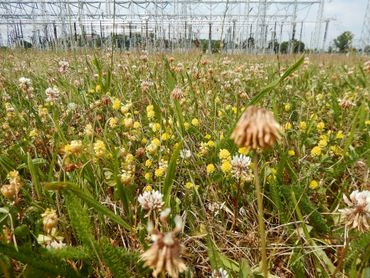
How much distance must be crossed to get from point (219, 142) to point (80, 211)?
20.9 inches

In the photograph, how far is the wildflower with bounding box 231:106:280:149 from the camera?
0.38 m

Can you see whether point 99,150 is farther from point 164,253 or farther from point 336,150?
point 336,150

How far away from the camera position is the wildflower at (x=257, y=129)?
376 mm

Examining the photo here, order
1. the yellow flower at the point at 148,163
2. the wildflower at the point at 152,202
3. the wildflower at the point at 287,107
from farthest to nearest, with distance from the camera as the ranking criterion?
the wildflower at the point at 287,107 → the yellow flower at the point at 148,163 → the wildflower at the point at 152,202

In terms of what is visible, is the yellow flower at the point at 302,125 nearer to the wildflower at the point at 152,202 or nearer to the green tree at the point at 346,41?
the wildflower at the point at 152,202

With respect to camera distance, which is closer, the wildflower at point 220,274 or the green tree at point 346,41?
the wildflower at point 220,274

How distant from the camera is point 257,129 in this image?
381mm

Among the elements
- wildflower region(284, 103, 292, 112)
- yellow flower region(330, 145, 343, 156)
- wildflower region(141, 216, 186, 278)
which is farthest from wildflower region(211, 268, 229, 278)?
wildflower region(284, 103, 292, 112)

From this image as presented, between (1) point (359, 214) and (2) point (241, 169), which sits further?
(2) point (241, 169)

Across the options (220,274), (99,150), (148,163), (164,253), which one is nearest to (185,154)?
(148,163)

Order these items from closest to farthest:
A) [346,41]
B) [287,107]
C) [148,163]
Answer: [148,163] → [287,107] → [346,41]

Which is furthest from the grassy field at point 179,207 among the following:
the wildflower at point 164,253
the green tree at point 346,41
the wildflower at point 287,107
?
the green tree at point 346,41

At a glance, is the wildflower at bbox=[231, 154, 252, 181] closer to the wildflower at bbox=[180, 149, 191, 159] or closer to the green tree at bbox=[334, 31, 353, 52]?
the wildflower at bbox=[180, 149, 191, 159]

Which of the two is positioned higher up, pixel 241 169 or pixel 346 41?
pixel 346 41
